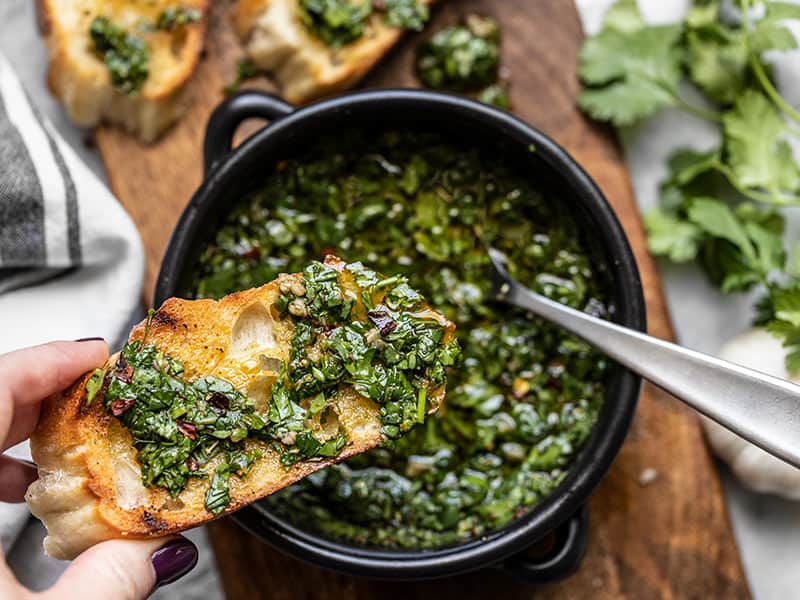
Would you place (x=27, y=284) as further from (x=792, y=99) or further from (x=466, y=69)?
(x=792, y=99)

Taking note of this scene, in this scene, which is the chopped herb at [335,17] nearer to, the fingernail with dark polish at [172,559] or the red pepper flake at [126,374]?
the red pepper flake at [126,374]

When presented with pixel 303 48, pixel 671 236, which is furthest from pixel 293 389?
pixel 671 236

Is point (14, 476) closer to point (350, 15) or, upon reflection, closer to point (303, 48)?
point (303, 48)

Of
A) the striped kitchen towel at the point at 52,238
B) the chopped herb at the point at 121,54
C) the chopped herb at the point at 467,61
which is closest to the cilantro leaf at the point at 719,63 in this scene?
the chopped herb at the point at 467,61

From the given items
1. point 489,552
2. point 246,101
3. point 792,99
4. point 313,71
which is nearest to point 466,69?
point 313,71

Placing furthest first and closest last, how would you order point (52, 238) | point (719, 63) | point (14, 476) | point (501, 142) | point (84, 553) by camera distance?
point (719, 63) < point (52, 238) < point (501, 142) < point (14, 476) < point (84, 553)

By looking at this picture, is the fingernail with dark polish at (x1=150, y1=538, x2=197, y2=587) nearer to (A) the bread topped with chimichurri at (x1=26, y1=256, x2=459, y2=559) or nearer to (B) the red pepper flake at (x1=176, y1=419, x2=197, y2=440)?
(A) the bread topped with chimichurri at (x1=26, y1=256, x2=459, y2=559)
